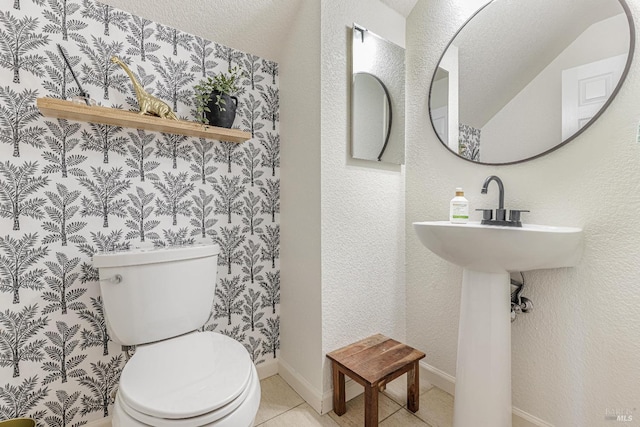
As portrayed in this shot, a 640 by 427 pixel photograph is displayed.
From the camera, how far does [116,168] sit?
1.23 metres

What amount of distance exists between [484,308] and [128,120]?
1.55 meters

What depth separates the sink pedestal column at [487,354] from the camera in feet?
3.51

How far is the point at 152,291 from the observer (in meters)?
1.11

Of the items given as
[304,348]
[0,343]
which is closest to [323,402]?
[304,348]

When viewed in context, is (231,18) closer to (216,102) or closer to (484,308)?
(216,102)

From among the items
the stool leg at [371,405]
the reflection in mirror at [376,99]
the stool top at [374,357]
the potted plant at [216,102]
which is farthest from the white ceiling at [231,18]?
the stool leg at [371,405]

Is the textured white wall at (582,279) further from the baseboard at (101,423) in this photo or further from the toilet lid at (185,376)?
the baseboard at (101,423)

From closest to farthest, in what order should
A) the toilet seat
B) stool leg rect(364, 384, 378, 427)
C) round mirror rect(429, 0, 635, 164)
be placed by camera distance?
the toilet seat < round mirror rect(429, 0, 635, 164) < stool leg rect(364, 384, 378, 427)

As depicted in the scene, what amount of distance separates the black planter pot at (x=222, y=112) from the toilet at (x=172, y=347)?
0.59 meters

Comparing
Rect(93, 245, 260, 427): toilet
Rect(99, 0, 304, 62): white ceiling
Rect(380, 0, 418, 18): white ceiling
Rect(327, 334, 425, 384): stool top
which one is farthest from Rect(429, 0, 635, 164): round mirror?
Rect(93, 245, 260, 427): toilet

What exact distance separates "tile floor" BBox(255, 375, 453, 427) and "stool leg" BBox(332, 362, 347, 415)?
3cm

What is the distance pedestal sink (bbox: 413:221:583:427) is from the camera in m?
0.99

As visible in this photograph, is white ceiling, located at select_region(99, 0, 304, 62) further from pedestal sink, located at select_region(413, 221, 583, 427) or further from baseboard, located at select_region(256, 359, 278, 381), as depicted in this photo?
baseboard, located at select_region(256, 359, 278, 381)

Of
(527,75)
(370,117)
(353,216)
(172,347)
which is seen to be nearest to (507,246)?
(353,216)
